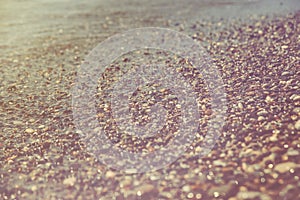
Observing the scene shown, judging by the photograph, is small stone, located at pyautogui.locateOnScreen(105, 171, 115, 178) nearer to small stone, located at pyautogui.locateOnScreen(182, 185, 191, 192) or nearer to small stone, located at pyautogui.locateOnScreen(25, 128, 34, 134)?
small stone, located at pyautogui.locateOnScreen(182, 185, 191, 192)

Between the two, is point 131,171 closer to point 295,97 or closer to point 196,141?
point 196,141

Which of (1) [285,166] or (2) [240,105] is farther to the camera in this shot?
(2) [240,105]

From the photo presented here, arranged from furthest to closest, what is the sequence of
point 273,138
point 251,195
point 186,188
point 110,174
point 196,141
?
1. point 196,141
2. point 273,138
3. point 110,174
4. point 186,188
5. point 251,195

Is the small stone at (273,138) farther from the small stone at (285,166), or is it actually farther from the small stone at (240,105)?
the small stone at (240,105)

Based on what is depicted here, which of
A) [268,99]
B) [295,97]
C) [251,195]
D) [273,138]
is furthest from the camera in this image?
[268,99]

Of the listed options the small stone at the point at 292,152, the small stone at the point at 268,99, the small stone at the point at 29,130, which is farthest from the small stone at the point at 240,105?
the small stone at the point at 29,130

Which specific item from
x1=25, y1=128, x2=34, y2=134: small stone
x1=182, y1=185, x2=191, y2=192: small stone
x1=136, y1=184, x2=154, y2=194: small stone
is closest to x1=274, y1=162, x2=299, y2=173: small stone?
x1=182, y1=185, x2=191, y2=192: small stone

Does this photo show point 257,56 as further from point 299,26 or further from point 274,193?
point 274,193

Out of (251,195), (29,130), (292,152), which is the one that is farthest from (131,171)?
(29,130)
